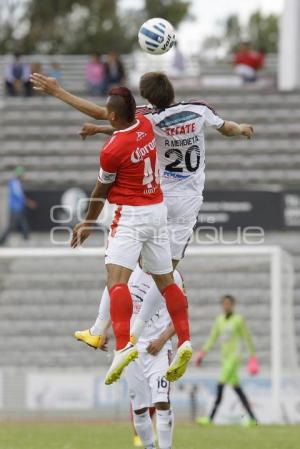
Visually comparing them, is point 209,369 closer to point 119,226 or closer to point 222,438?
point 222,438

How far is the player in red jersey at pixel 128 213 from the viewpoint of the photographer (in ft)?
32.5

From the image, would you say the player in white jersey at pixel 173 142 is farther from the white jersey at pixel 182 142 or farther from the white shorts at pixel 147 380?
the white shorts at pixel 147 380

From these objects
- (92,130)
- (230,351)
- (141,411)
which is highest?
(92,130)

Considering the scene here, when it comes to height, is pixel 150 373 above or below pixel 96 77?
→ below

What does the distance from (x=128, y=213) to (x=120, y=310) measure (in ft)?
2.65

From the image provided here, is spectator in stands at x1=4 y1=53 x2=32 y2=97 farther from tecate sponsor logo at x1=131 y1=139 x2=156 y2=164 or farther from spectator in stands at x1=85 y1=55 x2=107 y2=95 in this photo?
tecate sponsor logo at x1=131 y1=139 x2=156 y2=164

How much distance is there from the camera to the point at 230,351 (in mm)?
19891

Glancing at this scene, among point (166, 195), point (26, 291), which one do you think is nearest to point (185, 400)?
point (26, 291)

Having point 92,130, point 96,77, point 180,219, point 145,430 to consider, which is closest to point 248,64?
point 96,77

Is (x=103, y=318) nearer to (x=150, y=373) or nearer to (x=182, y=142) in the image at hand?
(x=150, y=373)

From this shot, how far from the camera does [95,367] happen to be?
21.3 meters

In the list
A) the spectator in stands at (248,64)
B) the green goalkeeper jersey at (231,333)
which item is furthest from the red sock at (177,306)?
the spectator in stands at (248,64)

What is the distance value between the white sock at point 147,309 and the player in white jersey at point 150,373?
0.12m

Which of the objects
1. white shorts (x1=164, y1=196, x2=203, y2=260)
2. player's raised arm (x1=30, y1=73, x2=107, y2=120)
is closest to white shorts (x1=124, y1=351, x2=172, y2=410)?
white shorts (x1=164, y1=196, x2=203, y2=260)
